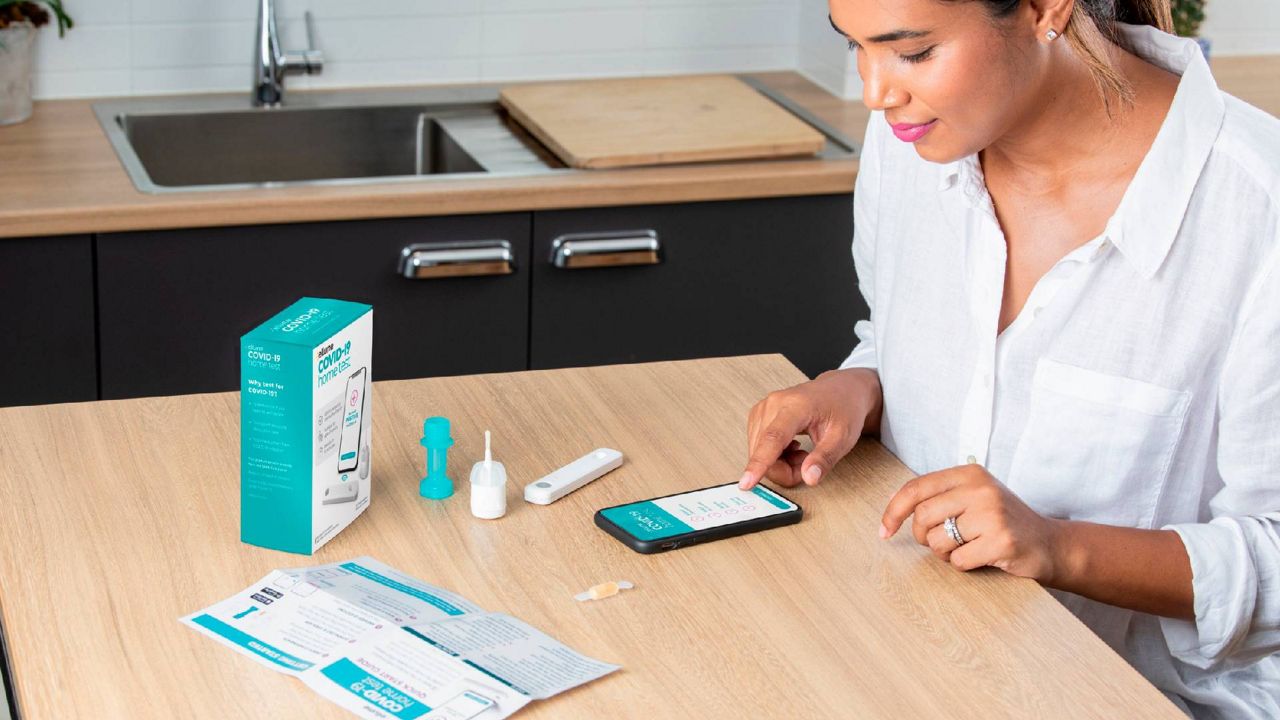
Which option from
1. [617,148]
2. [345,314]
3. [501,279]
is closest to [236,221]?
[501,279]

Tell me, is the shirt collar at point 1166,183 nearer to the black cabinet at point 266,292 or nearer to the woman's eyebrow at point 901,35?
the woman's eyebrow at point 901,35

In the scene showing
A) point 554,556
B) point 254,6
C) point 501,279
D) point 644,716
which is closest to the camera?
point 644,716

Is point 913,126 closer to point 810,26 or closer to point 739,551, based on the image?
point 739,551

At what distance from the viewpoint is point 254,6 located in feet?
9.05

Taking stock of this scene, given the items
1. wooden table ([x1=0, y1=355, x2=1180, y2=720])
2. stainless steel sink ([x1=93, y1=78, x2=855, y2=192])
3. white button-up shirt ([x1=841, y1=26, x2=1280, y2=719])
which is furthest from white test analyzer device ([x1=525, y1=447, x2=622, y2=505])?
stainless steel sink ([x1=93, y1=78, x2=855, y2=192])

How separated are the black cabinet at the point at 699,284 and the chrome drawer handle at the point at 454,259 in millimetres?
67

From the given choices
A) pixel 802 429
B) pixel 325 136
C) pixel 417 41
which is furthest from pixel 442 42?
pixel 802 429

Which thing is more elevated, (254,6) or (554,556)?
(254,6)

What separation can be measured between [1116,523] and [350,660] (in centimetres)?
76

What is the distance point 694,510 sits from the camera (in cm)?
133

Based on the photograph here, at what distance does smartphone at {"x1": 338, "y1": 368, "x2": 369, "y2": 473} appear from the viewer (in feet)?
4.17

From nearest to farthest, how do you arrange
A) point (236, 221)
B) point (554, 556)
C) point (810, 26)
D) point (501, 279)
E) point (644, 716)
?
point (644, 716) < point (554, 556) < point (236, 221) < point (501, 279) < point (810, 26)

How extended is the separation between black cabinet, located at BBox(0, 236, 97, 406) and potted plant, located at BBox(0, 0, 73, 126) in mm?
499

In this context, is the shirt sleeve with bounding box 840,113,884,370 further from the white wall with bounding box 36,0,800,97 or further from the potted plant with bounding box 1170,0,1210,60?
the potted plant with bounding box 1170,0,1210,60
